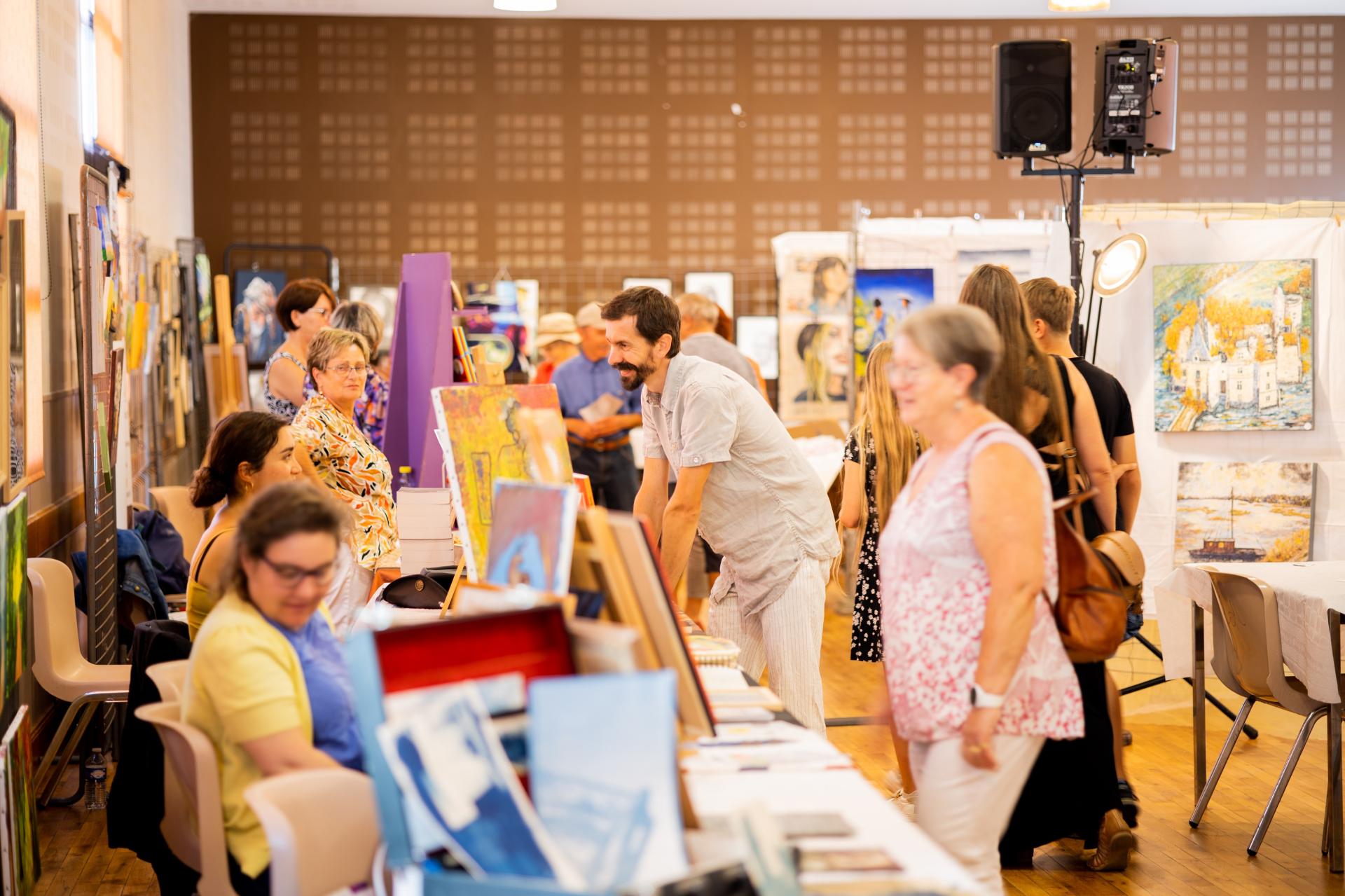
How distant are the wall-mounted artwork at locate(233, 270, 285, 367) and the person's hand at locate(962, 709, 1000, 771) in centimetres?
785

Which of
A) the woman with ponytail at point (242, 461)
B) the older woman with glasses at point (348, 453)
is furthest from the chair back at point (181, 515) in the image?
the woman with ponytail at point (242, 461)

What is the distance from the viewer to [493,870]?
5.35ft

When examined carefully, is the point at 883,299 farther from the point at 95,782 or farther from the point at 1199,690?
the point at 95,782

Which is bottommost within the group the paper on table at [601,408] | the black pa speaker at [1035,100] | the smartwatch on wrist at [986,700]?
the smartwatch on wrist at [986,700]

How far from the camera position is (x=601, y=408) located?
735 centimetres

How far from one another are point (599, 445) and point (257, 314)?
11.2 ft

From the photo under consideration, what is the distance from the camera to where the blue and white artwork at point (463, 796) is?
5.25 feet

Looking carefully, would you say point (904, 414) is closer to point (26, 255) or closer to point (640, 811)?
point (640, 811)

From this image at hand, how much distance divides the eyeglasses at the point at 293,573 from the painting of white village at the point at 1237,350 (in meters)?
4.42

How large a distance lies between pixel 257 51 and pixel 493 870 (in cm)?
966

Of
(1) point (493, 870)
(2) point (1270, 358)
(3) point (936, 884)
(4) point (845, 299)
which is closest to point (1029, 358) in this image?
(3) point (936, 884)

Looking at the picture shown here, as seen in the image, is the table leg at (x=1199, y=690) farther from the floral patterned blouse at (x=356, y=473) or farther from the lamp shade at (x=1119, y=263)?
the floral patterned blouse at (x=356, y=473)

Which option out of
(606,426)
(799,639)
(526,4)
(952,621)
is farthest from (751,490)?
(526,4)

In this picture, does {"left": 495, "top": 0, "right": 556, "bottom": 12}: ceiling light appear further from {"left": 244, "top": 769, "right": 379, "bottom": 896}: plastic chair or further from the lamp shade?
{"left": 244, "top": 769, "right": 379, "bottom": 896}: plastic chair
